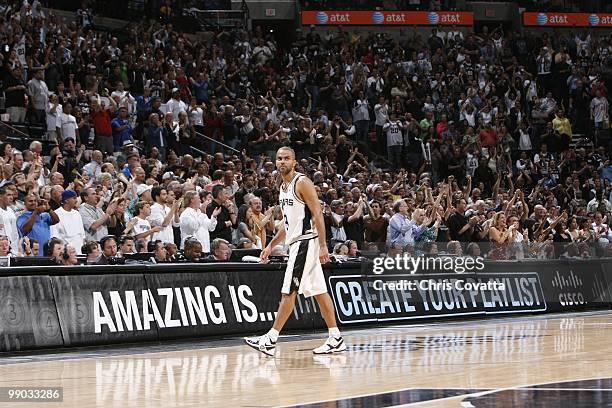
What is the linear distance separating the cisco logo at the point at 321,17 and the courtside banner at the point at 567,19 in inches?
328

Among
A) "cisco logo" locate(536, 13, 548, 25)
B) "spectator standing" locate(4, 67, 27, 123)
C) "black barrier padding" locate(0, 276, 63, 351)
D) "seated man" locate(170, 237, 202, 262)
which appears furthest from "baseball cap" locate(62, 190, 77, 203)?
"cisco logo" locate(536, 13, 548, 25)

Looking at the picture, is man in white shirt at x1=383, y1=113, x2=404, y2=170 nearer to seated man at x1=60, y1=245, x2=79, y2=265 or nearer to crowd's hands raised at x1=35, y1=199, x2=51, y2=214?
crowd's hands raised at x1=35, y1=199, x2=51, y2=214

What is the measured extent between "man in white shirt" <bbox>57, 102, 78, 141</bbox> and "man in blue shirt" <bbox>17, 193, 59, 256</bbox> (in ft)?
22.3

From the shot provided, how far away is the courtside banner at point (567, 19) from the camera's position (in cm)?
4428

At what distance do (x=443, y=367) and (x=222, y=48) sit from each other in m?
23.8

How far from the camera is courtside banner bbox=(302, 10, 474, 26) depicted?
136 ft

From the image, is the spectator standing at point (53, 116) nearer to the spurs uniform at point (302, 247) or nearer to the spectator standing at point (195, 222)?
the spectator standing at point (195, 222)

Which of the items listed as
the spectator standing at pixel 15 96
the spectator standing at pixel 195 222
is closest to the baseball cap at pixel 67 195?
the spectator standing at pixel 195 222

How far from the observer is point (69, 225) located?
52.8ft

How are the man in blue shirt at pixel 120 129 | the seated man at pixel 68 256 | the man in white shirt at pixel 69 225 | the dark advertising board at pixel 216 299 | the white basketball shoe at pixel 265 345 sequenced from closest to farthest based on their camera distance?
1. the white basketball shoe at pixel 265 345
2. the dark advertising board at pixel 216 299
3. the seated man at pixel 68 256
4. the man in white shirt at pixel 69 225
5. the man in blue shirt at pixel 120 129

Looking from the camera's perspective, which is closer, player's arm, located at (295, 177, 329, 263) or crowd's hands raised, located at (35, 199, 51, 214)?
player's arm, located at (295, 177, 329, 263)

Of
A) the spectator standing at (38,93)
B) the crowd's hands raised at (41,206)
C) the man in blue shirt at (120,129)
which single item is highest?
the spectator standing at (38,93)

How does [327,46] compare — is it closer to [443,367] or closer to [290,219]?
[290,219]

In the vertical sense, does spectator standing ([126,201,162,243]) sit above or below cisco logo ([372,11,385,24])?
below
